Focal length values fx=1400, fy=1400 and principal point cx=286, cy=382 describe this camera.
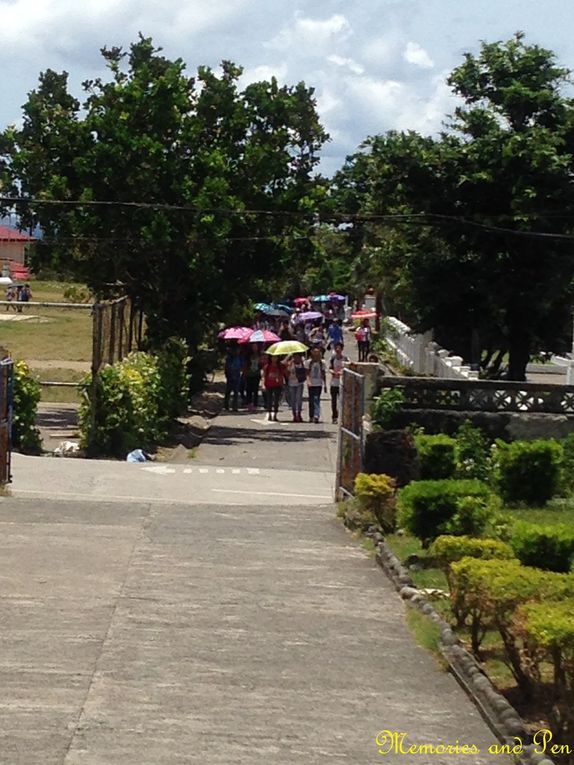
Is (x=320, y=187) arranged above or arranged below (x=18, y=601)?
above

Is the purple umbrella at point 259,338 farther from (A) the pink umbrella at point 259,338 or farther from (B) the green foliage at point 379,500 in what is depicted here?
(B) the green foliage at point 379,500

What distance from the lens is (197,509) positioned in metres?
14.6

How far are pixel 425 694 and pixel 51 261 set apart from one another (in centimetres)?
2294

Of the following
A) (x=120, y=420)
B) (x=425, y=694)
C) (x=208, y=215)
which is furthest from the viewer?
(x=208, y=215)

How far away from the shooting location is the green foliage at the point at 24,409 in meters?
21.2

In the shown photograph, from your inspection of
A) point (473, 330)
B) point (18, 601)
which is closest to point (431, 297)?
point (473, 330)

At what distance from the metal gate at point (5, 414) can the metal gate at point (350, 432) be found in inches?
147

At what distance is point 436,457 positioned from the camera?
15227mm

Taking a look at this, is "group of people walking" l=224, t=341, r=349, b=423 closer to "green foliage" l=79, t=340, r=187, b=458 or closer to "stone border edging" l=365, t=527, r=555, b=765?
"green foliage" l=79, t=340, r=187, b=458

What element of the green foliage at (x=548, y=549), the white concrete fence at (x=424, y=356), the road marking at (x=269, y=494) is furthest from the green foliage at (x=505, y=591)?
the white concrete fence at (x=424, y=356)

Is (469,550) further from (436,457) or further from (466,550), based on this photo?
(436,457)

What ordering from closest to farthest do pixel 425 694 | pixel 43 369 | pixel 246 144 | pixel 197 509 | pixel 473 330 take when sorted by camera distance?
pixel 425 694 → pixel 197 509 → pixel 246 144 → pixel 473 330 → pixel 43 369

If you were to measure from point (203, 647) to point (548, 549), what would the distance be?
7.57ft

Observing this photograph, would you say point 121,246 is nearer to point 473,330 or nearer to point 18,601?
point 473,330
